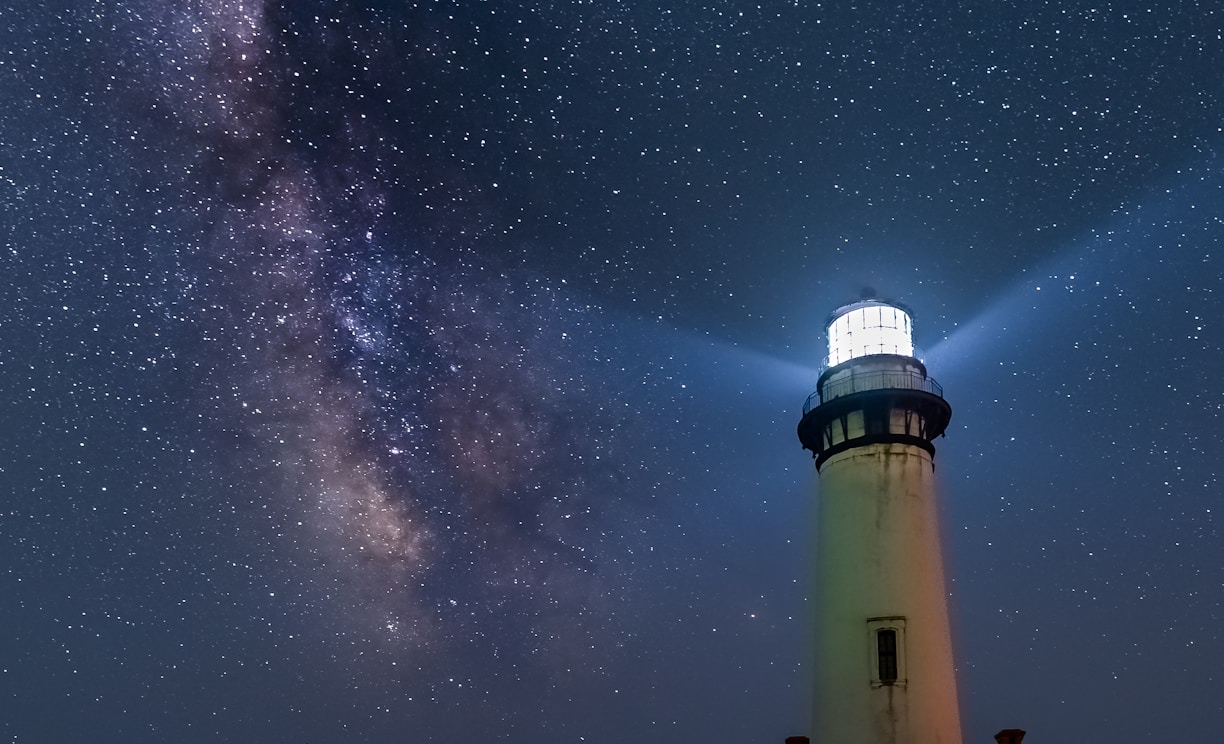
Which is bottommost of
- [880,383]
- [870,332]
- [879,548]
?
[879,548]

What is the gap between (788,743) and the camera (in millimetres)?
21281

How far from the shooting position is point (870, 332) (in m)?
23.6

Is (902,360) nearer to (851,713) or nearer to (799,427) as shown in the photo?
(799,427)

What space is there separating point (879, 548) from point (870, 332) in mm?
4976

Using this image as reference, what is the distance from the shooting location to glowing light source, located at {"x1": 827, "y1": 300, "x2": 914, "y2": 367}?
23.4 metres

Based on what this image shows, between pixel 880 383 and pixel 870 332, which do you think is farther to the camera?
pixel 870 332

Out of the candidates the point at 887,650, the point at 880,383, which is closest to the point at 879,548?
the point at 887,650

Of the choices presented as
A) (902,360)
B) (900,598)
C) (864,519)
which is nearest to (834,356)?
(902,360)

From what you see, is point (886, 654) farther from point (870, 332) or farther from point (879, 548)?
point (870, 332)

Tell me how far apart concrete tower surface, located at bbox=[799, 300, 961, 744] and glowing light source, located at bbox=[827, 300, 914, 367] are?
0.03 m

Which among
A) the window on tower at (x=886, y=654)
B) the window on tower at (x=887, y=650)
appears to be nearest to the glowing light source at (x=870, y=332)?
the window on tower at (x=887, y=650)

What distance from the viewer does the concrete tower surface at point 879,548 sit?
20.2m

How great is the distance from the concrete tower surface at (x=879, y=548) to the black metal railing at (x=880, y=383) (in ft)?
0.08

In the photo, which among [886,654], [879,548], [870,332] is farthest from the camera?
[870,332]
